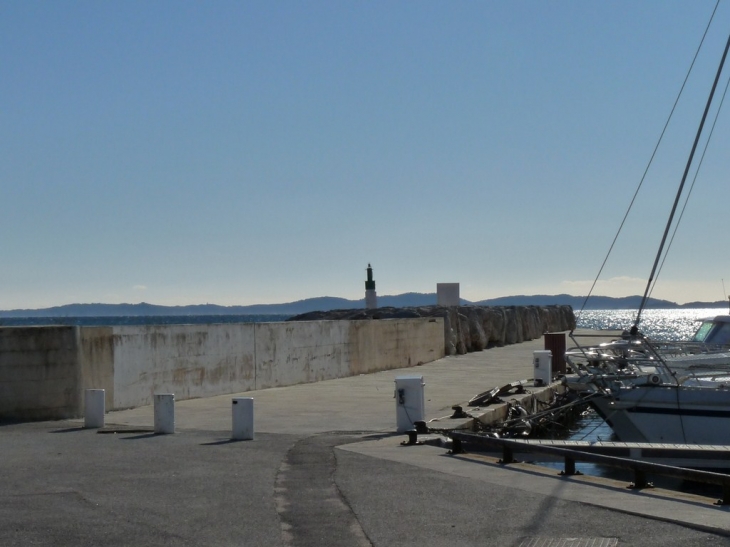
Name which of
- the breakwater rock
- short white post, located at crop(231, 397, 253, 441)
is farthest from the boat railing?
the breakwater rock

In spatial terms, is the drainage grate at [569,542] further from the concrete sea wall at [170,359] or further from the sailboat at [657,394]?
the concrete sea wall at [170,359]

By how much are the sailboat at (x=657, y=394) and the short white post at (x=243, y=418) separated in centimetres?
660

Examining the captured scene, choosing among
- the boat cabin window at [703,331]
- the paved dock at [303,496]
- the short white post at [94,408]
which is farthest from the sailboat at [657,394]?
the short white post at [94,408]

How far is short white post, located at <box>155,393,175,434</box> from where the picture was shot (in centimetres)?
1319

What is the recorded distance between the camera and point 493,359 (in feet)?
109

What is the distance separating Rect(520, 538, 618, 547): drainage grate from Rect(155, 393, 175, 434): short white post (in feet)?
23.6

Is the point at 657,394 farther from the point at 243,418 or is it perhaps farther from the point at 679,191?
the point at 243,418

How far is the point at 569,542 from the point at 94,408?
29.6 ft

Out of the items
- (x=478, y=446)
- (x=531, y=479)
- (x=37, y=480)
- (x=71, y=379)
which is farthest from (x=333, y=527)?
(x=71, y=379)

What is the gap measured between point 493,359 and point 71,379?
20.0 meters

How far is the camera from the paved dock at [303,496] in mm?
7355

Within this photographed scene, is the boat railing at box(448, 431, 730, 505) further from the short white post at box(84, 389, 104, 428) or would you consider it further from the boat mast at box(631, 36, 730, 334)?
the boat mast at box(631, 36, 730, 334)

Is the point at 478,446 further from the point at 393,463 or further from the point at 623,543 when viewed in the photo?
the point at 623,543

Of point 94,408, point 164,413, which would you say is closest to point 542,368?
point 164,413
